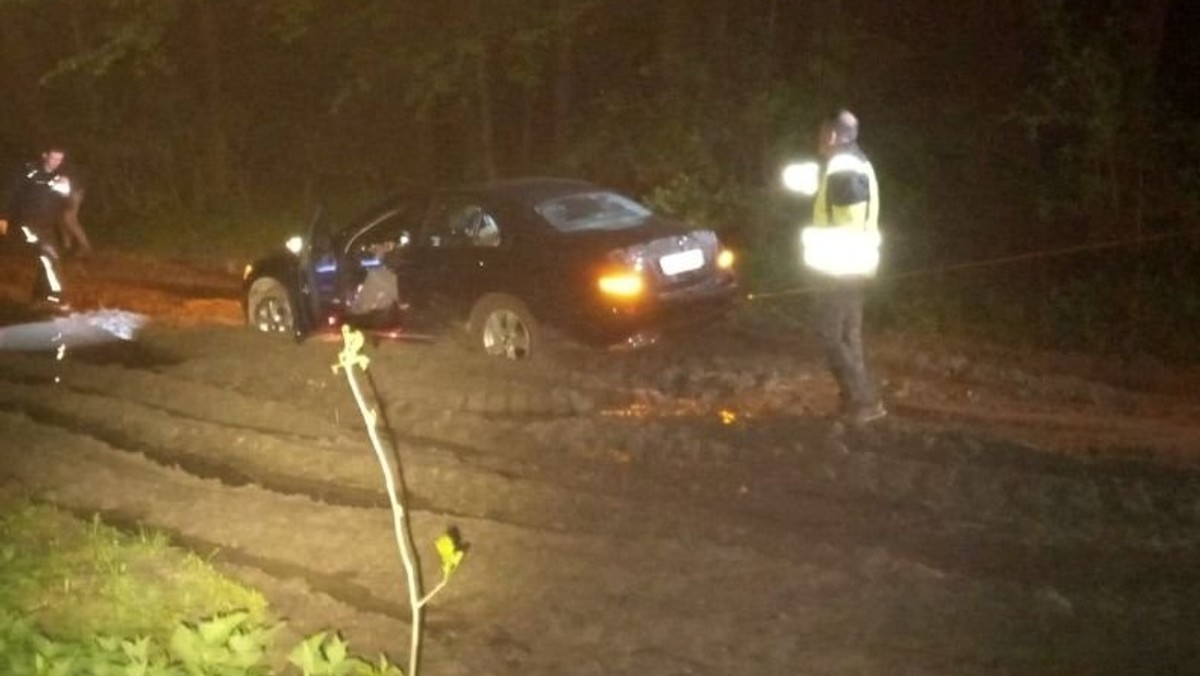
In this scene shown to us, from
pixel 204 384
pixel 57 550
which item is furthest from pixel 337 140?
pixel 57 550

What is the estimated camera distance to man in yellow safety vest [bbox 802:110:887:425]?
33.8 ft

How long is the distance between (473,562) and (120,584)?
1569mm

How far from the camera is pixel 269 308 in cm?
1485

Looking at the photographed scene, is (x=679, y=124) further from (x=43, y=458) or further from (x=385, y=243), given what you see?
(x=43, y=458)

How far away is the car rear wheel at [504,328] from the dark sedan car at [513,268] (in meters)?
0.01

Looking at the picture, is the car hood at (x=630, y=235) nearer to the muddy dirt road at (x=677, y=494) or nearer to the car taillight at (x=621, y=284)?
the car taillight at (x=621, y=284)

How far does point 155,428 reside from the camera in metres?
11.2

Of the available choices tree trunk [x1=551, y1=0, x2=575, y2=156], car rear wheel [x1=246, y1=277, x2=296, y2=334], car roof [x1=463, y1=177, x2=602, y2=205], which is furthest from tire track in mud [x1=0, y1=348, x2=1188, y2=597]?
tree trunk [x1=551, y1=0, x2=575, y2=156]

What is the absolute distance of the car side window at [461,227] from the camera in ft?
42.6

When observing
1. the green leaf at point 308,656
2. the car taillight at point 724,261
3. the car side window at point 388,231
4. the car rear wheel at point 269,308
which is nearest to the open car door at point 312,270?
the car side window at point 388,231

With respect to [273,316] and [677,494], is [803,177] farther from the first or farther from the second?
[273,316]

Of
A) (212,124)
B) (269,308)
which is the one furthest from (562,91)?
(269,308)

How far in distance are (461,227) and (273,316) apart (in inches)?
97.8

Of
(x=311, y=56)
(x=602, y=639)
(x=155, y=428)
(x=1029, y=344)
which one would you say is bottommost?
(x=602, y=639)
